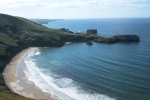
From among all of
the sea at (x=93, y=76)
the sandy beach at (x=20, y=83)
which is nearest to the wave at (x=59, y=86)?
the sea at (x=93, y=76)

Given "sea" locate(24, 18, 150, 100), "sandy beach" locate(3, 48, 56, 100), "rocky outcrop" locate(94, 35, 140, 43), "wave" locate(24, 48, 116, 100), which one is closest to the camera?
"wave" locate(24, 48, 116, 100)

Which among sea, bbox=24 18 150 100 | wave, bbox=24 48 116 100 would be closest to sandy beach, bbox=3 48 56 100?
wave, bbox=24 48 116 100

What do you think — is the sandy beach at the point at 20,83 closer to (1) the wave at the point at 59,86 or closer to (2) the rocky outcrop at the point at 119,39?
(1) the wave at the point at 59,86

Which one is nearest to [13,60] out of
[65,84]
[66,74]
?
[66,74]

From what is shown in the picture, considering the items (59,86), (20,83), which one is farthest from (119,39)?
(20,83)

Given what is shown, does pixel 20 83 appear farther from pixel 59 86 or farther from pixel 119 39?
pixel 119 39

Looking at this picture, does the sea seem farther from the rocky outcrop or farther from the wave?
the rocky outcrop

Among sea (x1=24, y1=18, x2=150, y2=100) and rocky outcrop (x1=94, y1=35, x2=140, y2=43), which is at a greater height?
rocky outcrop (x1=94, y1=35, x2=140, y2=43)
